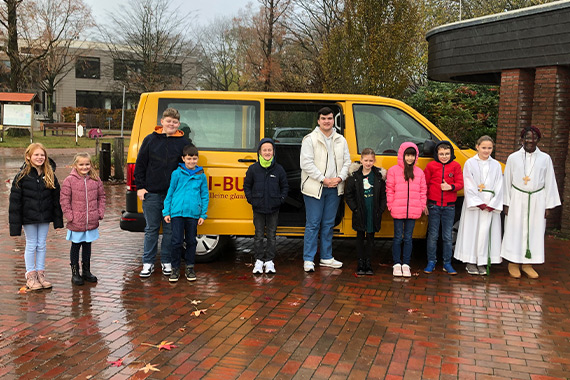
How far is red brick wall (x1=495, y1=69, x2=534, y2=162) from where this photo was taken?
9.85 meters

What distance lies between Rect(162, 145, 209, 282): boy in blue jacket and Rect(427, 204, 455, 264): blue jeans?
2.65 m

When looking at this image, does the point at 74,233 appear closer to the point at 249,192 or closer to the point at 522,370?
the point at 249,192

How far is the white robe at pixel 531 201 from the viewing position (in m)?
6.66

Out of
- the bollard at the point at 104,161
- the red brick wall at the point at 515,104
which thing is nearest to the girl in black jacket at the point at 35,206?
the red brick wall at the point at 515,104

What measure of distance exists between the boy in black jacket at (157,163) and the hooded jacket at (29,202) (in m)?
0.93

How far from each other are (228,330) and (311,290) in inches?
55.5

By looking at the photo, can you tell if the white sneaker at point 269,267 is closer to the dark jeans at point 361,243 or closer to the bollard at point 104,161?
the dark jeans at point 361,243

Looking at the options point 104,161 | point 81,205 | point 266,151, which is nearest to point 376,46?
point 104,161

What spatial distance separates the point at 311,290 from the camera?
5945 millimetres

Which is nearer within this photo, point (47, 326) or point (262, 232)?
point (47, 326)

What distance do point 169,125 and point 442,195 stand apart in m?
3.20

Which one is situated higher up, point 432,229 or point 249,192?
point 249,192

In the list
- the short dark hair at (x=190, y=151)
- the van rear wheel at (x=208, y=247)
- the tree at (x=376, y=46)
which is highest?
the tree at (x=376, y=46)

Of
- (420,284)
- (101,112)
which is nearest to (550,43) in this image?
(420,284)
